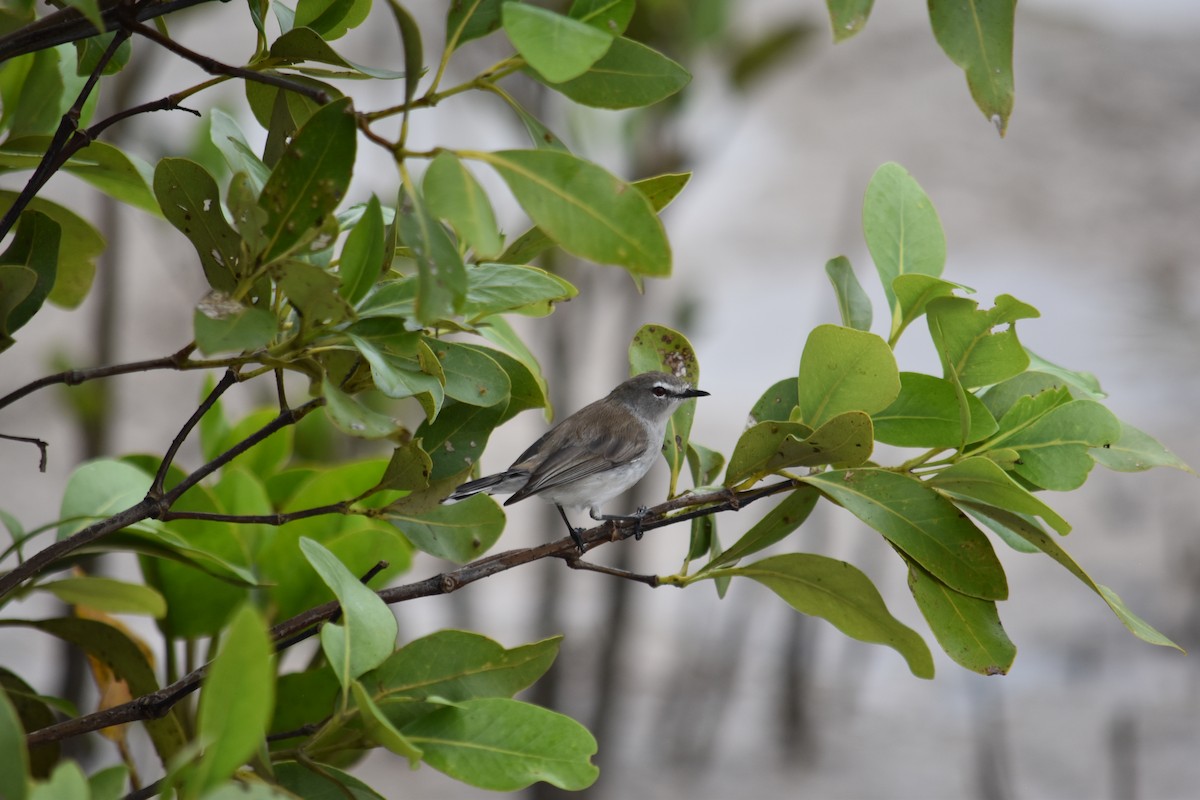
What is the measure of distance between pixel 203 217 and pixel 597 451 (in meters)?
1.27

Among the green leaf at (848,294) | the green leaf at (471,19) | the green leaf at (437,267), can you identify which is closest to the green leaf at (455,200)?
the green leaf at (437,267)

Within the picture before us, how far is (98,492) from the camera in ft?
4.19

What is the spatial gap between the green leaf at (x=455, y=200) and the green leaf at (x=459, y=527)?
0.43 m

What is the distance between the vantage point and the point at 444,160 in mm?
788

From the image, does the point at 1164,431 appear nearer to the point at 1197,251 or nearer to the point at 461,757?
the point at 1197,251

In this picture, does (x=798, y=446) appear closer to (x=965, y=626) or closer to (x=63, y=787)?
(x=965, y=626)

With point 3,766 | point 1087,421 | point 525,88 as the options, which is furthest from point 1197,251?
point 3,766

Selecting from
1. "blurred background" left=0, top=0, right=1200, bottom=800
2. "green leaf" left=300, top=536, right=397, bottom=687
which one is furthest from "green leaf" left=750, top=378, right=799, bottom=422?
"blurred background" left=0, top=0, right=1200, bottom=800

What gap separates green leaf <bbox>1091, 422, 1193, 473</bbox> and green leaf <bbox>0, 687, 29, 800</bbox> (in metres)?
0.96

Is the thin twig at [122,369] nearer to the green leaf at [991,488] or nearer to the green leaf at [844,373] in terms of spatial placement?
the green leaf at [844,373]

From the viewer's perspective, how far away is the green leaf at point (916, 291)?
1073 millimetres

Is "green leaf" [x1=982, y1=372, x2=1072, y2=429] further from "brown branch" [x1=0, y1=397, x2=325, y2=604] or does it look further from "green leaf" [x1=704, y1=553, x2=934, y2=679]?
"brown branch" [x1=0, y1=397, x2=325, y2=604]

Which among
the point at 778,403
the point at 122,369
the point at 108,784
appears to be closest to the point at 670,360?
the point at 778,403

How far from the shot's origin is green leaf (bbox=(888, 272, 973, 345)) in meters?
1.07
